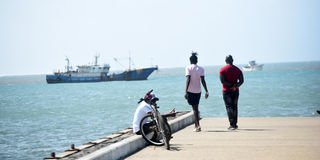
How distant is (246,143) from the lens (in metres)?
8.35

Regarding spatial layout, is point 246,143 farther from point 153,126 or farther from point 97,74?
point 97,74

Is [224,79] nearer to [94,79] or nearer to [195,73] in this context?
[195,73]

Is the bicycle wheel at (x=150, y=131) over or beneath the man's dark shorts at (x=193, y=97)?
beneath

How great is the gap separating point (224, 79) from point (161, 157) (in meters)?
3.58

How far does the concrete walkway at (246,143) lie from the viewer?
712cm

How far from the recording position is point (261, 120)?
12.6m

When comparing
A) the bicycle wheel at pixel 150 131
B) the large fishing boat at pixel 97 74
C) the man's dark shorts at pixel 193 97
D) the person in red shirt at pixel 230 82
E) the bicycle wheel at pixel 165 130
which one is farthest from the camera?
the large fishing boat at pixel 97 74

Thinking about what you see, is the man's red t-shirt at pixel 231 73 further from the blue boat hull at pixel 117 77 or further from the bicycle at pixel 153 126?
the blue boat hull at pixel 117 77

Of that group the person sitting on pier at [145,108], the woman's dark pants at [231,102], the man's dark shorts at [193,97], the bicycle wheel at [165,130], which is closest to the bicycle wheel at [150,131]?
the person sitting on pier at [145,108]

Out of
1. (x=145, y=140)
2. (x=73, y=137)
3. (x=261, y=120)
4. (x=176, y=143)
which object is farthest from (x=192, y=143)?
(x=73, y=137)

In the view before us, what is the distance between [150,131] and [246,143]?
1.70 metres

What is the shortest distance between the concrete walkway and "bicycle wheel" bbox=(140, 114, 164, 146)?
0.16m

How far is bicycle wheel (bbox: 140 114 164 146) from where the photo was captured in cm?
834

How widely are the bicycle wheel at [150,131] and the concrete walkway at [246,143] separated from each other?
160 millimetres
